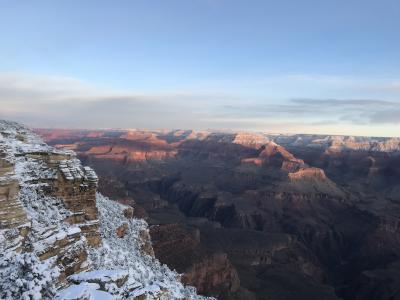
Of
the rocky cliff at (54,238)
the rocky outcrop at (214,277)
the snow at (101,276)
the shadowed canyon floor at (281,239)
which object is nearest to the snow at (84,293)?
Answer: the rocky cliff at (54,238)

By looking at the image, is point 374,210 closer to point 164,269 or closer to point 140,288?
point 164,269

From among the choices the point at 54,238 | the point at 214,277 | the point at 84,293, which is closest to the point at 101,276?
the point at 84,293

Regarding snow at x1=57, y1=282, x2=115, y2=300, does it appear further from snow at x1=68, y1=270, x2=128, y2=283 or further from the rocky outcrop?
the rocky outcrop

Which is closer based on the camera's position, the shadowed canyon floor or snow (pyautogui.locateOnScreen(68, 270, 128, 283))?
snow (pyautogui.locateOnScreen(68, 270, 128, 283))

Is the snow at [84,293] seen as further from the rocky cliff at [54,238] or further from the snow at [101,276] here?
the snow at [101,276]

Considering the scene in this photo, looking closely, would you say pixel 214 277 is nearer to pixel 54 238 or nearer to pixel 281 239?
pixel 281 239

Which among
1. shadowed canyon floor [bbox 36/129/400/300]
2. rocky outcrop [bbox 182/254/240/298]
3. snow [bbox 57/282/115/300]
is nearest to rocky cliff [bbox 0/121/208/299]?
snow [bbox 57/282/115/300]

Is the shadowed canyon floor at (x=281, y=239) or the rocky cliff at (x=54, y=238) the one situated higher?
the rocky cliff at (x=54, y=238)

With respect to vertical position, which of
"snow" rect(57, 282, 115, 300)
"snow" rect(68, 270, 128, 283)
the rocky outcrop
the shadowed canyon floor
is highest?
"snow" rect(57, 282, 115, 300)
